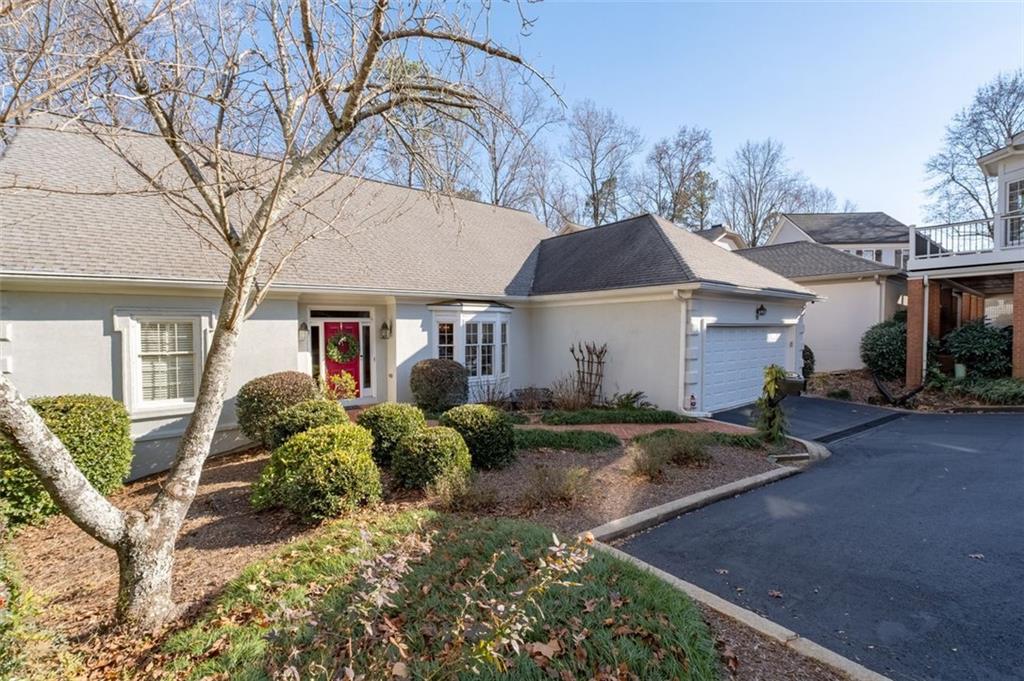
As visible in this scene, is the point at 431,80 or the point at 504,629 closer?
the point at 504,629

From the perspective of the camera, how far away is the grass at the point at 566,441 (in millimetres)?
8633

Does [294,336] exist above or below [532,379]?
above

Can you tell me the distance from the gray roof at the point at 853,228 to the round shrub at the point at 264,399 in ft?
102

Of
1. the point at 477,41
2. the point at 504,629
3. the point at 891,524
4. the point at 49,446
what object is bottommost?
the point at 891,524

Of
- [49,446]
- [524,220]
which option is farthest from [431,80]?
[524,220]

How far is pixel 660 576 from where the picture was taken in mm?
4352

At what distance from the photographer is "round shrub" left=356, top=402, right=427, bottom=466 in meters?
7.18

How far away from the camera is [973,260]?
14.2 metres

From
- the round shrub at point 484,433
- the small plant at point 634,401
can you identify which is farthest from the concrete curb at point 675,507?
the small plant at point 634,401

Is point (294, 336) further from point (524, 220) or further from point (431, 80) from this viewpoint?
point (524, 220)

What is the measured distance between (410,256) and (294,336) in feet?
13.1

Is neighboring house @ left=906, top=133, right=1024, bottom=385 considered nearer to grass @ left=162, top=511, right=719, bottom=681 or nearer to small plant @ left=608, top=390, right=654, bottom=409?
small plant @ left=608, top=390, right=654, bottom=409

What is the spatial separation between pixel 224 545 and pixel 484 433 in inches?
135

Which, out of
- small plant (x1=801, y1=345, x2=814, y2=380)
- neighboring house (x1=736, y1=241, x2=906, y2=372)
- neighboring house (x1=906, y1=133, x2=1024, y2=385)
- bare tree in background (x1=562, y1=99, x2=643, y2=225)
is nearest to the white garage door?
small plant (x1=801, y1=345, x2=814, y2=380)
